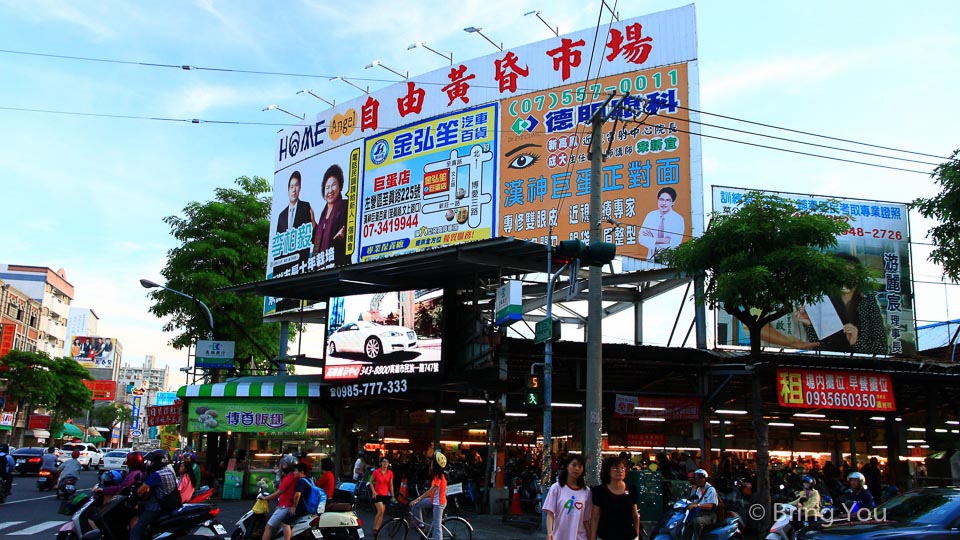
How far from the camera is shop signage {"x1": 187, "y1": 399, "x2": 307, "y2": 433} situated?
24.9 m

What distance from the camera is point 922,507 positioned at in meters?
9.75

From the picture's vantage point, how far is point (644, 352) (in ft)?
72.8

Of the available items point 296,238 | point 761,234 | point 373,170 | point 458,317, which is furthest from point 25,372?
point 761,234

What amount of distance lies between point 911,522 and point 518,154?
728 inches

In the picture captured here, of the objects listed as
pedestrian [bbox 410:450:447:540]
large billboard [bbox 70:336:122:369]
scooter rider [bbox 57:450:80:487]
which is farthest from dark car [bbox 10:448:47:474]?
large billboard [bbox 70:336:122:369]

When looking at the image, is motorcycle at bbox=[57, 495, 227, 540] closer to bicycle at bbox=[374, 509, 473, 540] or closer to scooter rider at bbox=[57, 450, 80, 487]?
bicycle at bbox=[374, 509, 473, 540]

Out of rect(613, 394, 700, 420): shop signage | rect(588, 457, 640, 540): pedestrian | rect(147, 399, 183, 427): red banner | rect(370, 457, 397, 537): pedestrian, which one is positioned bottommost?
rect(370, 457, 397, 537): pedestrian

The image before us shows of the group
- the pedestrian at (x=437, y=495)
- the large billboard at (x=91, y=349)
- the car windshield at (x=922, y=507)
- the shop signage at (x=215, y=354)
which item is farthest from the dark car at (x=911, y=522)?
the large billboard at (x=91, y=349)

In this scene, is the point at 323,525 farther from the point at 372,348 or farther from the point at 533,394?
the point at 372,348

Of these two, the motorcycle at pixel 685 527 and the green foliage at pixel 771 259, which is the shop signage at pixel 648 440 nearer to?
the green foliage at pixel 771 259

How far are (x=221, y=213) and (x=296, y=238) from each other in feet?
18.1

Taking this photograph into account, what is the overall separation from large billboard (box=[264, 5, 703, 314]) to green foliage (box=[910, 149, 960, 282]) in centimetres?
661

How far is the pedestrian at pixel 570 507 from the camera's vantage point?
706 cm

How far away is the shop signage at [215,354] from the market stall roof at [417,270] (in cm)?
273
